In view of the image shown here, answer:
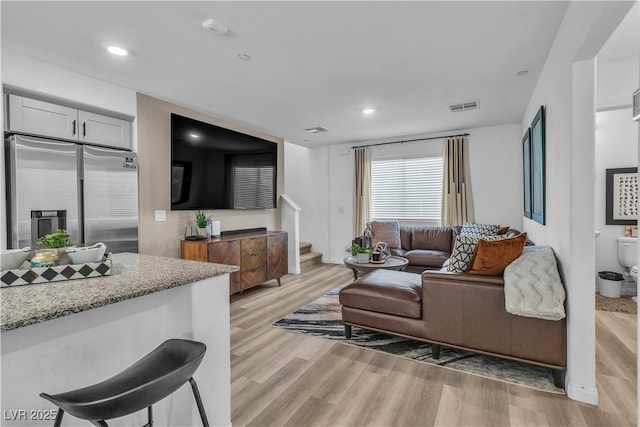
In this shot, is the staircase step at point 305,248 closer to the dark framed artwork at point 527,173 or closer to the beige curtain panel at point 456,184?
the beige curtain panel at point 456,184

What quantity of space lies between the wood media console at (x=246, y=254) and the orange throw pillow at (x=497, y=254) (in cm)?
272

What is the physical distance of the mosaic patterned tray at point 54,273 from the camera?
3.67ft

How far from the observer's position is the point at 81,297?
1005mm

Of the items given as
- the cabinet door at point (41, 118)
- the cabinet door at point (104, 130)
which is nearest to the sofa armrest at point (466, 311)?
the cabinet door at point (104, 130)

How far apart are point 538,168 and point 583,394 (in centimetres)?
188

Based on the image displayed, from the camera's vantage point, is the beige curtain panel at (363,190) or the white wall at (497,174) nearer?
the white wall at (497,174)

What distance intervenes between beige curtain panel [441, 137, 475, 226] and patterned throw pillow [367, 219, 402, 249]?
0.82 m

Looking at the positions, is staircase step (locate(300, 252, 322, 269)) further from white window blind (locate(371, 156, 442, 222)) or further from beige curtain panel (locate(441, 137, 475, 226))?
beige curtain panel (locate(441, 137, 475, 226))

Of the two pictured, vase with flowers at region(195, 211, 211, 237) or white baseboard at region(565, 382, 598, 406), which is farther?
vase with flowers at region(195, 211, 211, 237)

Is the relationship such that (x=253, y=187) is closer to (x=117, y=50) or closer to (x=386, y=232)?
(x=386, y=232)

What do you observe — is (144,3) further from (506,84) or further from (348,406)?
(506,84)

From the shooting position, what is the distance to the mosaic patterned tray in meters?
1.12

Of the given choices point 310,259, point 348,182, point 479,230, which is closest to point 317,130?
point 348,182

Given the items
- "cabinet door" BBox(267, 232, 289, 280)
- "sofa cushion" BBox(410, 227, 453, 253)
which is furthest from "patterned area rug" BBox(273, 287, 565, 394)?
"sofa cushion" BBox(410, 227, 453, 253)
